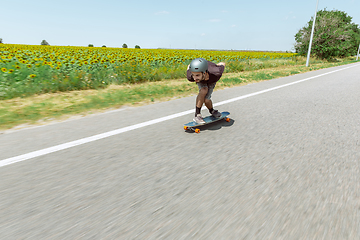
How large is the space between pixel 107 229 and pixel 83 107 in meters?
4.07

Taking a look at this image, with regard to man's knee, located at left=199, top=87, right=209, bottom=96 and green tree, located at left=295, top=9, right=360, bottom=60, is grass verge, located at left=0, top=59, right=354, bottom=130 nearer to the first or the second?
man's knee, located at left=199, top=87, right=209, bottom=96

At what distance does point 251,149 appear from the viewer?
3.01 metres

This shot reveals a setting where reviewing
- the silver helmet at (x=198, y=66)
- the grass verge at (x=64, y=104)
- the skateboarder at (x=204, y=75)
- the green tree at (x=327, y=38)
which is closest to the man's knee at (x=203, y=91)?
the skateboarder at (x=204, y=75)

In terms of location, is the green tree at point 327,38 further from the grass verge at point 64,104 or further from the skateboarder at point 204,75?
the skateboarder at point 204,75

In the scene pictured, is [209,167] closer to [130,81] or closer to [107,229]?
[107,229]

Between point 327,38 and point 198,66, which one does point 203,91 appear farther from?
point 327,38

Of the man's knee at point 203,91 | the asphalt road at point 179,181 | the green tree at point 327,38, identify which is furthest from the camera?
the green tree at point 327,38

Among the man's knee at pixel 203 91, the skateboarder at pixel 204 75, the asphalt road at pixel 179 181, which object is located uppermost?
the skateboarder at pixel 204 75

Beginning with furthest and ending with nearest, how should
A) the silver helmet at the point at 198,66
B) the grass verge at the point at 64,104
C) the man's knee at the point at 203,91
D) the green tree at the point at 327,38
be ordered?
the green tree at the point at 327,38 → the grass verge at the point at 64,104 → the man's knee at the point at 203,91 → the silver helmet at the point at 198,66

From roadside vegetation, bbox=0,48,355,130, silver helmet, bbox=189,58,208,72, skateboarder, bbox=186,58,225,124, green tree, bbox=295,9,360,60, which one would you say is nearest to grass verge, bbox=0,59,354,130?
roadside vegetation, bbox=0,48,355,130

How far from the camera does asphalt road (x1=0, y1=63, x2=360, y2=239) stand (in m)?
1.64

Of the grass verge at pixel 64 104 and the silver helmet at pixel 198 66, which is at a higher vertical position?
the silver helmet at pixel 198 66

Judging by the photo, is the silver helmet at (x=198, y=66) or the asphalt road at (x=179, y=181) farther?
the silver helmet at (x=198, y=66)

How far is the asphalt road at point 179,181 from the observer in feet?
5.39
